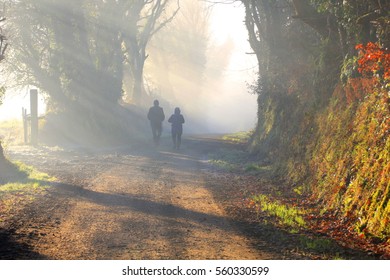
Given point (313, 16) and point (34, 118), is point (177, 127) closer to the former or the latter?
point (34, 118)

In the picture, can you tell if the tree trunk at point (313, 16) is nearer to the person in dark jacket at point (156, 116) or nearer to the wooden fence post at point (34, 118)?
the person in dark jacket at point (156, 116)

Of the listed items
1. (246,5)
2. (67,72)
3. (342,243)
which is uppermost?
(246,5)

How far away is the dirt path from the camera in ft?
Answer: 23.5

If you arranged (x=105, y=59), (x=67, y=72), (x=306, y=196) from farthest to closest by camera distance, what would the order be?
(x=105, y=59)
(x=67, y=72)
(x=306, y=196)

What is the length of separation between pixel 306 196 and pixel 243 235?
167 inches

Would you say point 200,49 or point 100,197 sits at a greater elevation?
point 200,49

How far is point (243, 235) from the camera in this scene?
27.7 ft

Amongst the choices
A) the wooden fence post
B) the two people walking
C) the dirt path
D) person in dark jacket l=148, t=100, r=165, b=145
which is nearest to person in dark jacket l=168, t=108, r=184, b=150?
the two people walking

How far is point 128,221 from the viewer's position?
905 centimetres

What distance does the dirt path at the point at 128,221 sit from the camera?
7168mm

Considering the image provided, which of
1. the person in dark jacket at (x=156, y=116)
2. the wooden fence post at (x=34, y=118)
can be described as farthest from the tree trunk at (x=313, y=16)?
the wooden fence post at (x=34, y=118)
